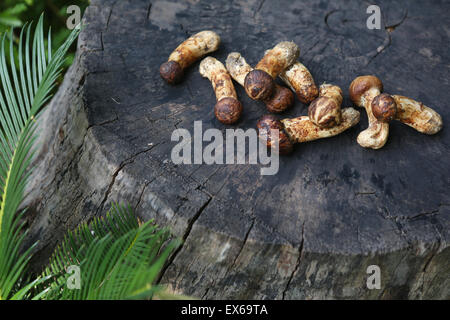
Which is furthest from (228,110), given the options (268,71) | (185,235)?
(185,235)

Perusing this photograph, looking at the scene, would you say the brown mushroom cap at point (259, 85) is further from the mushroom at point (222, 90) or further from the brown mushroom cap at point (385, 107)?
the brown mushroom cap at point (385, 107)

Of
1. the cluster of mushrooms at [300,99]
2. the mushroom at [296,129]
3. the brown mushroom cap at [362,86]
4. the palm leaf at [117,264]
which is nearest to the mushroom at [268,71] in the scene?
the cluster of mushrooms at [300,99]

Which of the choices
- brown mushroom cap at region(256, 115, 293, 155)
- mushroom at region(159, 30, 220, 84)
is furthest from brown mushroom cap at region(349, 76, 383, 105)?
mushroom at region(159, 30, 220, 84)

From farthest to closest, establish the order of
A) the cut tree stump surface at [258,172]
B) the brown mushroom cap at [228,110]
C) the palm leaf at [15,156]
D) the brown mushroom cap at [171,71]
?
the brown mushroom cap at [171,71] → the brown mushroom cap at [228,110] → the cut tree stump surface at [258,172] → the palm leaf at [15,156]

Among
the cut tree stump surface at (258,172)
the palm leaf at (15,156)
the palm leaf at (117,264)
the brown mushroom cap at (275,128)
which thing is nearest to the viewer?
the palm leaf at (117,264)

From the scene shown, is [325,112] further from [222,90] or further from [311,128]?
[222,90]

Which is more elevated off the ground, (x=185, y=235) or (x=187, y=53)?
(x=187, y=53)

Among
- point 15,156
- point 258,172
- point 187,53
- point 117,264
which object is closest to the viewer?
point 117,264

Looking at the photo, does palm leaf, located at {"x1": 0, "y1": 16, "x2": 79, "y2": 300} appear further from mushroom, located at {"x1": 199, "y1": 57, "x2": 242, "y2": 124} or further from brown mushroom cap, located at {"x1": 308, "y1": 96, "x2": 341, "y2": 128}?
brown mushroom cap, located at {"x1": 308, "y1": 96, "x2": 341, "y2": 128}
